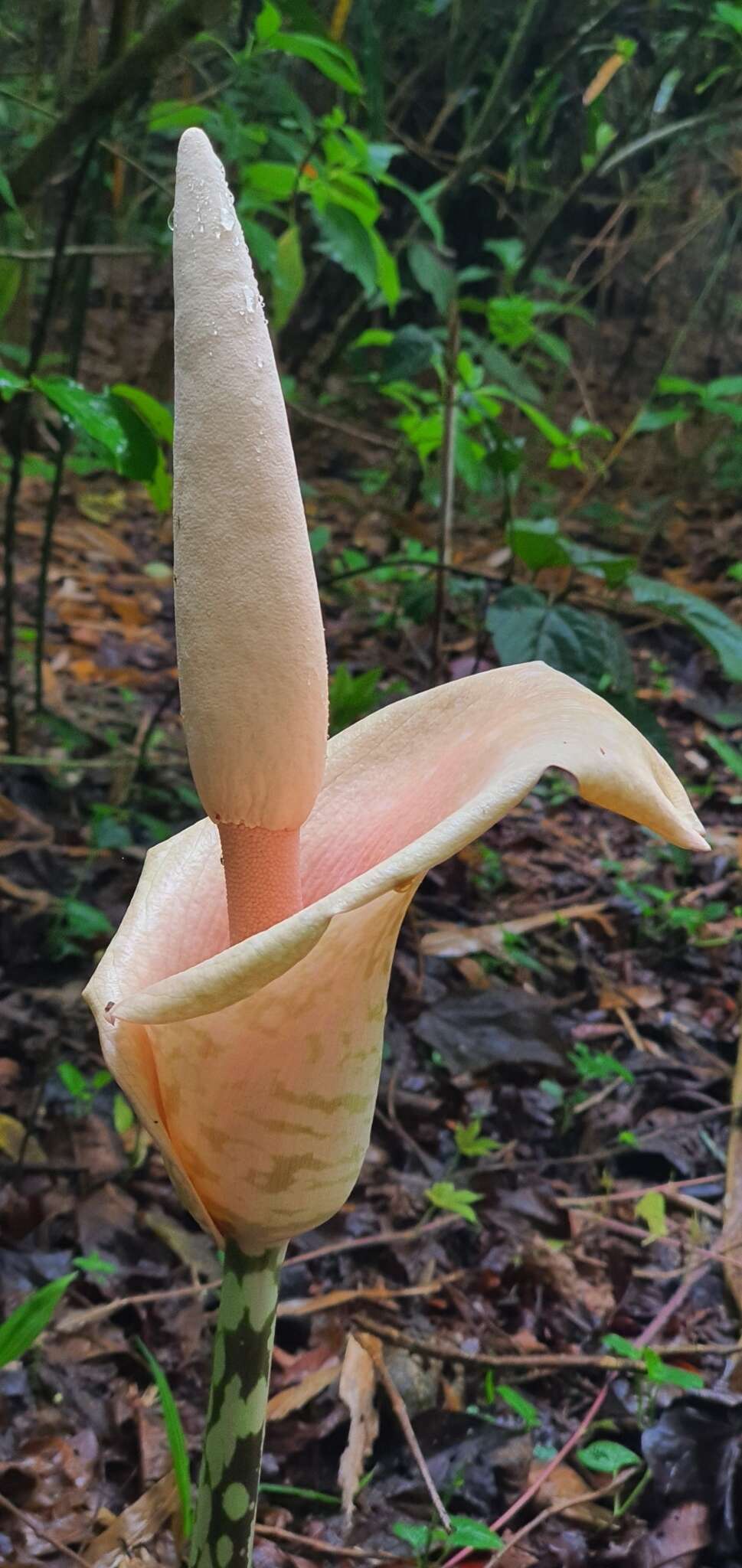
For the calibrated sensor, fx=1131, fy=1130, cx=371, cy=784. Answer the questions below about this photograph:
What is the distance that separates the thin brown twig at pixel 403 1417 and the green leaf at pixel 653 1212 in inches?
16.9

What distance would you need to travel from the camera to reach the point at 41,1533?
39.6 inches

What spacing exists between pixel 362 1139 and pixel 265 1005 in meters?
0.15

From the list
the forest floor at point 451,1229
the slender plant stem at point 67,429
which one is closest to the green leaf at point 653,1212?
the forest floor at point 451,1229

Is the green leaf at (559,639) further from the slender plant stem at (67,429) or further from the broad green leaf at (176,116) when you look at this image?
the broad green leaf at (176,116)

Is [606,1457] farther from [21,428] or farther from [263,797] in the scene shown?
[21,428]

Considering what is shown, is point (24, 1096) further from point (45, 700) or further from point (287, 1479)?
point (45, 700)

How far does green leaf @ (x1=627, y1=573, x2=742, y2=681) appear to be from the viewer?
1559 millimetres

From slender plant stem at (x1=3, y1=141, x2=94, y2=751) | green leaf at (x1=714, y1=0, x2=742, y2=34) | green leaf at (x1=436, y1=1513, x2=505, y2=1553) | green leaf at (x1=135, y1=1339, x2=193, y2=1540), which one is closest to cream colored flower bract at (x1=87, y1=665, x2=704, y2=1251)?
green leaf at (x1=135, y1=1339, x2=193, y2=1540)

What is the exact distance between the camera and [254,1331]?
709 mm

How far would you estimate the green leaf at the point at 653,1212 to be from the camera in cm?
153

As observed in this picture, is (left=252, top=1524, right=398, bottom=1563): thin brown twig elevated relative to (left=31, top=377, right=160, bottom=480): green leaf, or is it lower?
lower

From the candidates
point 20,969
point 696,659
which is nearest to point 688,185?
point 696,659

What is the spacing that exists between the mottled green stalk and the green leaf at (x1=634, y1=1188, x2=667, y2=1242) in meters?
0.92

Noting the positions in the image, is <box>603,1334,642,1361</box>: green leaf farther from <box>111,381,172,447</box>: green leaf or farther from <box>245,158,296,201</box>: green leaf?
<box>245,158,296,201</box>: green leaf
